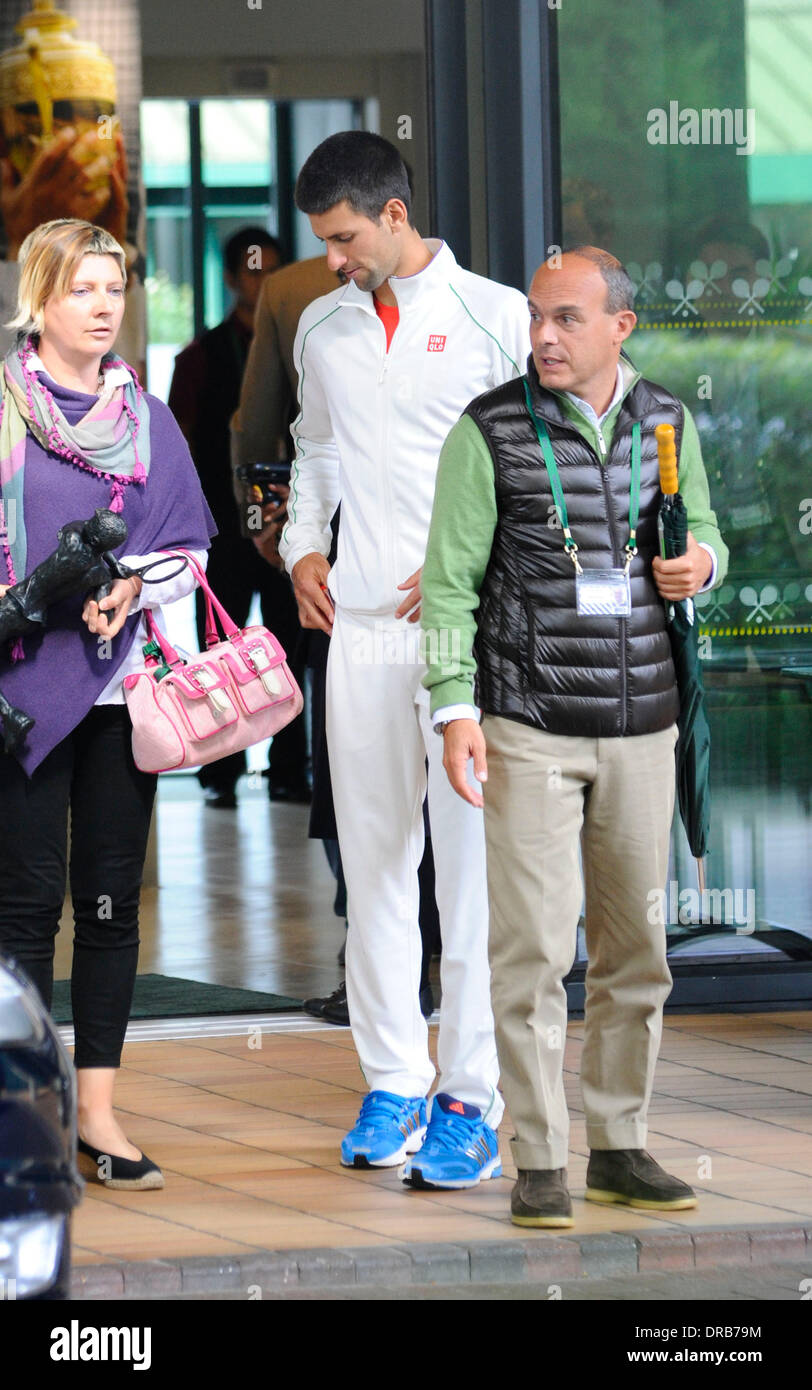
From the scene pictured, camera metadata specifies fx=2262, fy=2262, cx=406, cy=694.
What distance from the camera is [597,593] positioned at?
4.12m

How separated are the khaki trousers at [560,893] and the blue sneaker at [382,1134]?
1.59ft

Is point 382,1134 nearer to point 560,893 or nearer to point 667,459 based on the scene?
point 560,893

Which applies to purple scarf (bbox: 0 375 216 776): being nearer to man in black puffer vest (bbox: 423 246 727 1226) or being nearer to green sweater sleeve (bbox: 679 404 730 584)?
Answer: man in black puffer vest (bbox: 423 246 727 1226)

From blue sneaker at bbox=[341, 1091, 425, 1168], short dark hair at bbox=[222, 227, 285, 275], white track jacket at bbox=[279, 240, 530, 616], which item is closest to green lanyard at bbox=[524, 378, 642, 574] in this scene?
white track jacket at bbox=[279, 240, 530, 616]

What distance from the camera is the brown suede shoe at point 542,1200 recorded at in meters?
4.14

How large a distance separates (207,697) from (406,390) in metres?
0.72

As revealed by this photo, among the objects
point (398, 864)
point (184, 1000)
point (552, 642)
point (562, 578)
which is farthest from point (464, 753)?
point (184, 1000)

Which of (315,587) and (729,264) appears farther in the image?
(729,264)

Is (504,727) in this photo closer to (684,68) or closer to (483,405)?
(483,405)

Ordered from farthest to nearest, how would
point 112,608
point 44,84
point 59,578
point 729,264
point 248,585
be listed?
point 248,585 < point 44,84 < point 729,264 < point 112,608 < point 59,578

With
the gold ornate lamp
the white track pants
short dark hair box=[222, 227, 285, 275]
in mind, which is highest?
the gold ornate lamp

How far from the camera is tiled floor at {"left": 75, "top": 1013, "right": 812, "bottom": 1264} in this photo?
4.19m

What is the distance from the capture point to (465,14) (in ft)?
19.5
